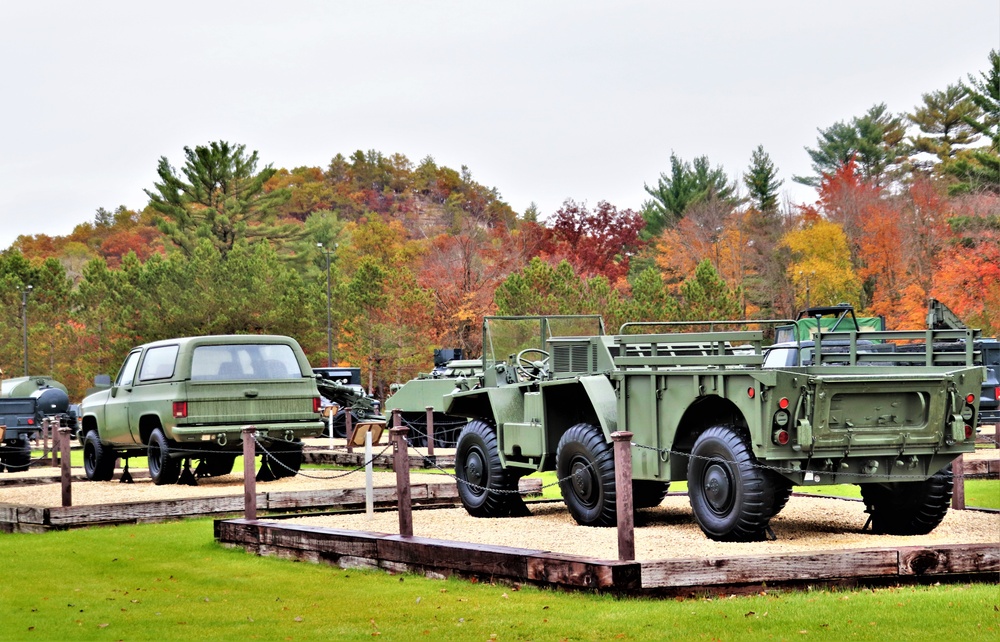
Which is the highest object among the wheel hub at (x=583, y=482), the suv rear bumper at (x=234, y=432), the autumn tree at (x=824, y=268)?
the autumn tree at (x=824, y=268)

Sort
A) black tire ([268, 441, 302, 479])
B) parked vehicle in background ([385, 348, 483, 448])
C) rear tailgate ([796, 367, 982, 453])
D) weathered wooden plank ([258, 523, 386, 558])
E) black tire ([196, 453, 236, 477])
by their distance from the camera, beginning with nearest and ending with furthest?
rear tailgate ([796, 367, 982, 453]), weathered wooden plank ([258, 523, 386, 558]), black tire ([268, 441, 302, 479]), black tire ([196, 453, 236, 477]), parked vehicle in background ([385, 348, 483, 448])

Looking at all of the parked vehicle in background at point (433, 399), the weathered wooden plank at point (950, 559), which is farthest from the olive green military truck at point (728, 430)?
the parked vehicle in background at point (433, 399)

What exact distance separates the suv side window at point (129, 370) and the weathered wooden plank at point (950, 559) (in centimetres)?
1282

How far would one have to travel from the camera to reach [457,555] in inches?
419

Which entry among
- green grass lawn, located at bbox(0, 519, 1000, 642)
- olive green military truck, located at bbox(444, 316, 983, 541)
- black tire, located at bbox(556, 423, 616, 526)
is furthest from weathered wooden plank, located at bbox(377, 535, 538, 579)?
black tire, located at bbox(556, 423, 616, 526)

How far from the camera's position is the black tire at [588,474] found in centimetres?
1281

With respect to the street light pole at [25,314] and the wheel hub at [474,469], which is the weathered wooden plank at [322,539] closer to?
the wheel hub at [474,469]

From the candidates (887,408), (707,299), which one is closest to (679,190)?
(707,299)

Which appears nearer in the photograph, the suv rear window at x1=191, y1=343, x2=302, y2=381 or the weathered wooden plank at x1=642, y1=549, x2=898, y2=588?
the weathered wooden plank at x1=642, y1=549, x2=898, y2=588

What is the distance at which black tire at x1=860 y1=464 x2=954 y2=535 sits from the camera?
474 inches

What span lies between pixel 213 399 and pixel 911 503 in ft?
31.7

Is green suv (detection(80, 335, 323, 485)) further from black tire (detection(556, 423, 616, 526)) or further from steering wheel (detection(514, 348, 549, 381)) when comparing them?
black tire (detection(556, 423, 616, 526))

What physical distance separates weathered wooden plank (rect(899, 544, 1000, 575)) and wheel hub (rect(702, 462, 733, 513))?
181 cm

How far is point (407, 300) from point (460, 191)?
63731 mm
